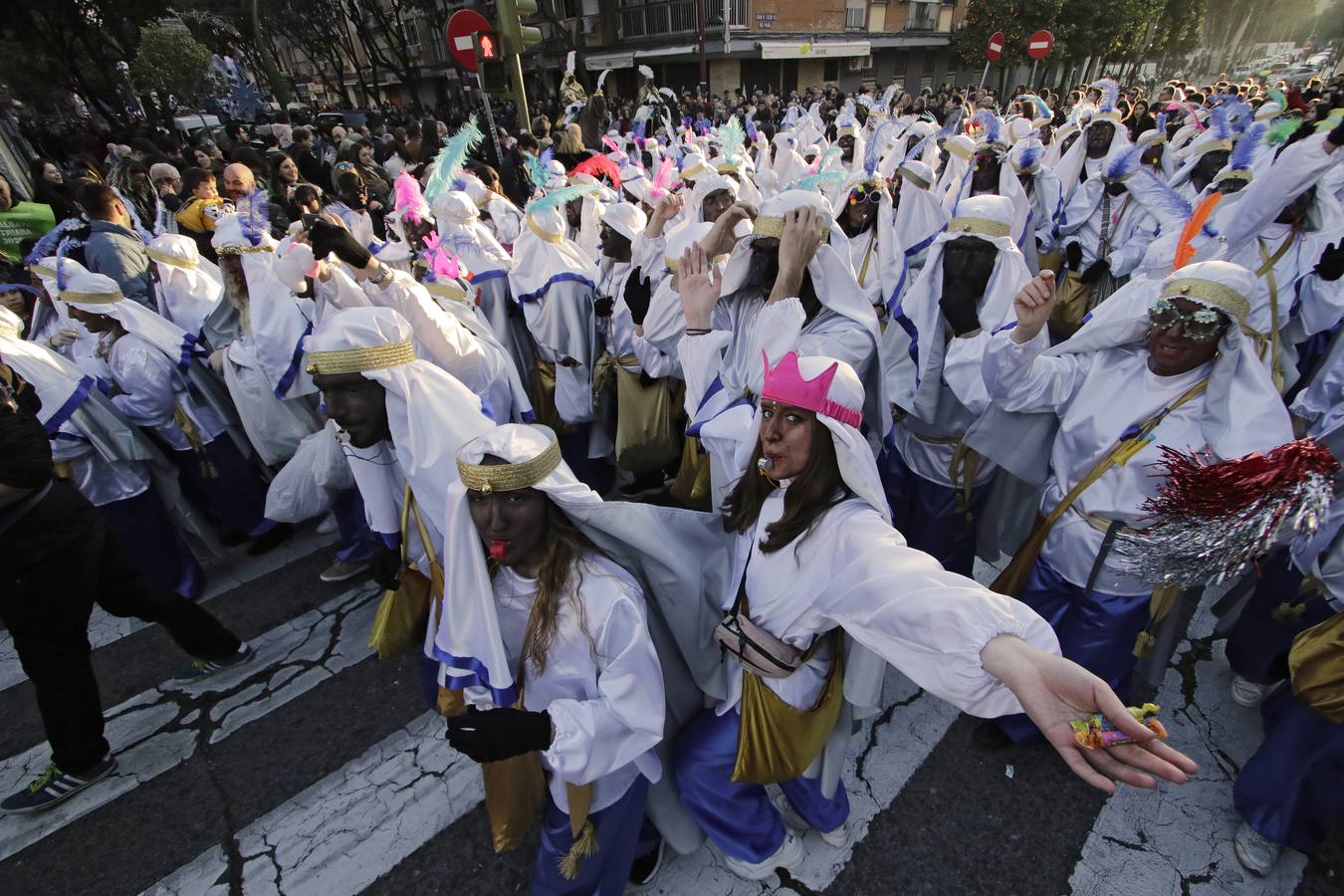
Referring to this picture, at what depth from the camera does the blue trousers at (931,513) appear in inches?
135

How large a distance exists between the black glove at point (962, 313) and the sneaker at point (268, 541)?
486 centimetres

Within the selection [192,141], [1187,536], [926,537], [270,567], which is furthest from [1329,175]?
[192,141]

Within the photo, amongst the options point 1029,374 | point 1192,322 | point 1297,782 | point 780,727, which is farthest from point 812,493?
point 1297,782

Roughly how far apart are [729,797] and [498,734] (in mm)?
1043

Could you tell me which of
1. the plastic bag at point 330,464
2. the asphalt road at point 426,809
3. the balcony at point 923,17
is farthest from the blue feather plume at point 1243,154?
the balcony at point 923,17

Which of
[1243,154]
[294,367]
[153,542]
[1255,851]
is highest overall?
[1243,154]

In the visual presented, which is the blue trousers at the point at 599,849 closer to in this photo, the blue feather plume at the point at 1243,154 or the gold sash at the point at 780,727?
the gold sash at the point at 780,727

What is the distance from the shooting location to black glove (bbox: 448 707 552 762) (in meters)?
1.72

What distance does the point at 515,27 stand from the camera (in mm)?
7820

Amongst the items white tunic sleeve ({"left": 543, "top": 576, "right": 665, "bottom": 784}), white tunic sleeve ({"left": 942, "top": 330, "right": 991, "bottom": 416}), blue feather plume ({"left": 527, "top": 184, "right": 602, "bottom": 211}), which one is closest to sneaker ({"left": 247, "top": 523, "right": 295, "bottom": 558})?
blue feather plume ({"left": 527, "top": 184, "right": 602, "bottom": 211})

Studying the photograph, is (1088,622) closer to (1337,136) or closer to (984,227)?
(984,227)

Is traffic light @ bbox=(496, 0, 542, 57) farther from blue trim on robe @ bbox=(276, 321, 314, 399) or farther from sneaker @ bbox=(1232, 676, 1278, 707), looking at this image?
sneaker @ bbox=(1232, 676, 1278, 707)

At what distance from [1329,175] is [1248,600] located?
9.55 ft

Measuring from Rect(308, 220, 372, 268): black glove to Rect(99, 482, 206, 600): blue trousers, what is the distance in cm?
186
